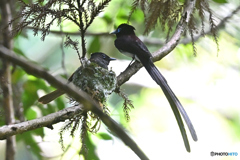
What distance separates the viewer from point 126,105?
229 centimetres

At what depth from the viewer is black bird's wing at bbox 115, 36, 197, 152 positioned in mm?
1998

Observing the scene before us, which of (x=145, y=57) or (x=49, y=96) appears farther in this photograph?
(x=145, y=57)

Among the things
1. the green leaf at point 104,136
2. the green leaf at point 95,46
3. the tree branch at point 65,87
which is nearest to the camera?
the tree branch at point 65,87

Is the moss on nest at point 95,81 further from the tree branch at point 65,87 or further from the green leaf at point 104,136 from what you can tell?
the tree branch at point 65,87

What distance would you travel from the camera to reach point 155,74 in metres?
2.66

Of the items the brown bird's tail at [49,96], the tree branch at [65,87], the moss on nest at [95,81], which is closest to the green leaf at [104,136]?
the brown bird's tail at [49,96]

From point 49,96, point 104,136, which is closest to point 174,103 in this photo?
point 104,136

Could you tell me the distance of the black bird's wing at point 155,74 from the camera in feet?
6.55

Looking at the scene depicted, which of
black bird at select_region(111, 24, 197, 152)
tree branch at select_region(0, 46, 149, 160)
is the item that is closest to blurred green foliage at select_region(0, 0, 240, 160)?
black bird at select_region(111, 24, 197, 152)

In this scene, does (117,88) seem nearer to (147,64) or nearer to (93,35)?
(147,64)

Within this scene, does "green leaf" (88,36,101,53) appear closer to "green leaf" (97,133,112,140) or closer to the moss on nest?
"green leaf" (97,133,112,140)

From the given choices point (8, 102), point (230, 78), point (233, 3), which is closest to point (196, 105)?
point (230, 78)

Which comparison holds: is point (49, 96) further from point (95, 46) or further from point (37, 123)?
point (95, 46)

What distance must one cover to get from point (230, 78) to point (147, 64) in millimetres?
3948
